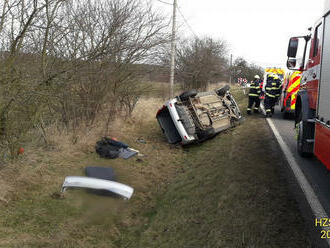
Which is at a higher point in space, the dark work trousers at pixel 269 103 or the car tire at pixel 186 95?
the car tire at pixel 186 95

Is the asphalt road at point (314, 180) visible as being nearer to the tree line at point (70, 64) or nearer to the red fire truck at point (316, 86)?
the red fire truck at point (316, 86)

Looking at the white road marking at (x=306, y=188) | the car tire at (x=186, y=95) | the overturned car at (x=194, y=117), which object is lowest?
the white road marking at (x=306, y=188)

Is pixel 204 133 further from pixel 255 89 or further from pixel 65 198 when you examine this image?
pixel 255 89

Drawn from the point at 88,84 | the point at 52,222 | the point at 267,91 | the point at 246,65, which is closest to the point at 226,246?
the point at 52,222

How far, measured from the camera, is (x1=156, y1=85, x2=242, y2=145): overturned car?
315 inches

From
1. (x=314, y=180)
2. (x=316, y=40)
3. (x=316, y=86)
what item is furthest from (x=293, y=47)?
(x=314, y=180)

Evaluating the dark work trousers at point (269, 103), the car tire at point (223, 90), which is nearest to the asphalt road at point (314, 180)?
the car tire at point (223, 90)

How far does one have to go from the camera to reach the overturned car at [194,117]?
8.00 metres

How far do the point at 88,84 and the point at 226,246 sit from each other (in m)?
5.59

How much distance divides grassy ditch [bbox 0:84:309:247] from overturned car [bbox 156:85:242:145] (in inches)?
55.5

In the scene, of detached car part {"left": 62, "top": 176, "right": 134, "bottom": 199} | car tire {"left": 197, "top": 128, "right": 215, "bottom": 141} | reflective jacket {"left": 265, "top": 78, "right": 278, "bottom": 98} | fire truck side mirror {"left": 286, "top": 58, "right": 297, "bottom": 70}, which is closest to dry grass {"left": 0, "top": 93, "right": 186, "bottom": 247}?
detached car part {"left": 62, "top": 176, "right": 134, "bottom": 199}

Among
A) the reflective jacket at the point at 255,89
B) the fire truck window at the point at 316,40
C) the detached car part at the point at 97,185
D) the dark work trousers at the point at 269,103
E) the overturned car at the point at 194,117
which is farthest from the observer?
the reflective jacket at the point at 255,89

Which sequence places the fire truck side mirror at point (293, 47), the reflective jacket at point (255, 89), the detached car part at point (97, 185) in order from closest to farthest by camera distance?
the detached car part at point (97, 185), the fire truck side mirror at point (293, 47), the reflective jacket at point (255, 89)

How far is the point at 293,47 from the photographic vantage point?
18.3 feet
